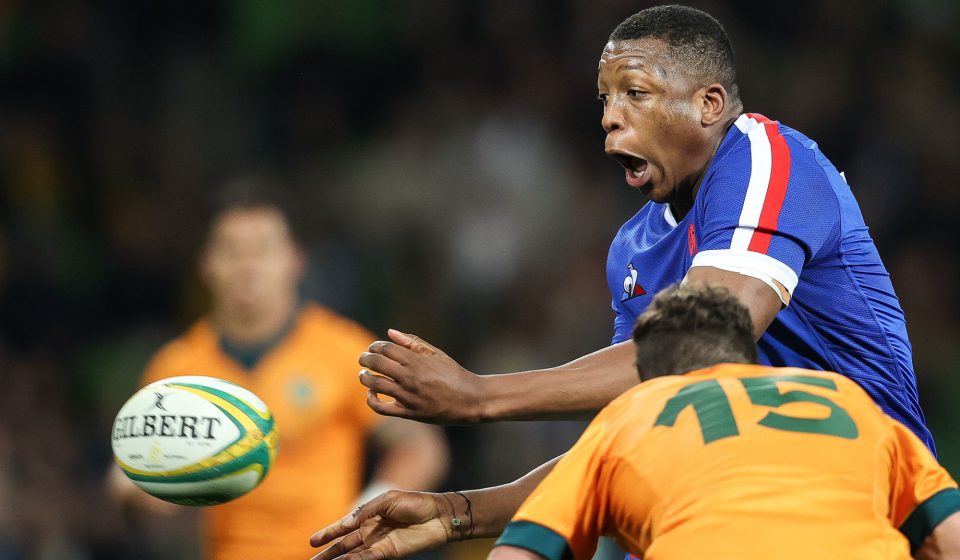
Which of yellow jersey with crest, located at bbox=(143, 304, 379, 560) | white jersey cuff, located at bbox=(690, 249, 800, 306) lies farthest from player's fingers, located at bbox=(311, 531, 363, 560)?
yellow jersey with crest, located at bbox=(143, 304, 379, 560)

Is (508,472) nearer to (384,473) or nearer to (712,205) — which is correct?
(384,473)

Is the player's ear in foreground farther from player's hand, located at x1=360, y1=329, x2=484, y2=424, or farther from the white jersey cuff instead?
player's hand, located at x1=360, y1=329, x2=484, y2=424

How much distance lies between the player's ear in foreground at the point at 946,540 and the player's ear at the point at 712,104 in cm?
144

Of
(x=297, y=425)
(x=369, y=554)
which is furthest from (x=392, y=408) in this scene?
(x=297, y=425)

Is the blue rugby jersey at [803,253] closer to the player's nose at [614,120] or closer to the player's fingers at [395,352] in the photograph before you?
the player's nose at [614,120]

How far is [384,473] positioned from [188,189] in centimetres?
414

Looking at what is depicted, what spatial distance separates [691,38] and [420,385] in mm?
1373

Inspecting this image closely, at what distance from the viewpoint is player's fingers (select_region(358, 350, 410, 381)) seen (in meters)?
3.15

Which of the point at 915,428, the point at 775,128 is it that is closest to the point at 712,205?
the point at 775,128

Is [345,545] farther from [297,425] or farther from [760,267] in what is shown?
[297,425]

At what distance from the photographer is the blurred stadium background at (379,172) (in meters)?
8.06

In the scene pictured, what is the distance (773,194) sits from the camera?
3.40m

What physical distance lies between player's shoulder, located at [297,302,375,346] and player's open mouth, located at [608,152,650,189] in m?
2.59

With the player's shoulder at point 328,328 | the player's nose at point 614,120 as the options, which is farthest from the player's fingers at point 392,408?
the player's shoulder at point 328,328
